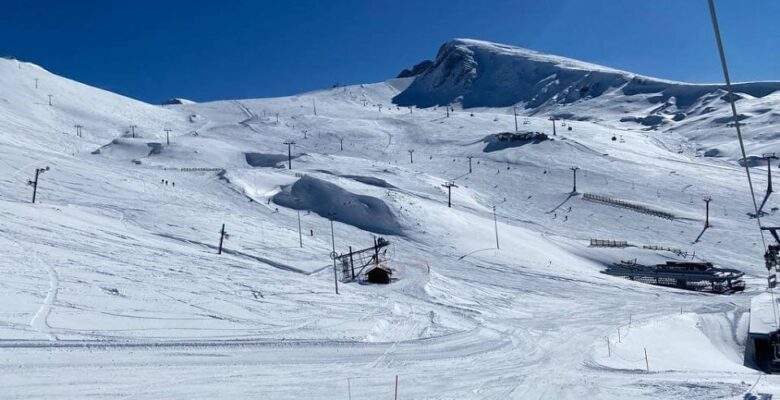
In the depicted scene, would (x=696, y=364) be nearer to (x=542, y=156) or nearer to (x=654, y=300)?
(x=654, y=300)

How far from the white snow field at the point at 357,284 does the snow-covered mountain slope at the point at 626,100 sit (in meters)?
8.56

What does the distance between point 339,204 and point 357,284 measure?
18836 mm

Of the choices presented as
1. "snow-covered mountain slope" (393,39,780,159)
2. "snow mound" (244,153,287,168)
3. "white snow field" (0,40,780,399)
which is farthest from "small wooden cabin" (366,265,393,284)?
"snow-covered mountain slope" (393,39,780,159)

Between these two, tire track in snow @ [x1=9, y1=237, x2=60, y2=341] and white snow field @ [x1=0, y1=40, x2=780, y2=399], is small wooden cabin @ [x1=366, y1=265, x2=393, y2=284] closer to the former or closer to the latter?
white snow field @ [x1=0, y1=40, x2=780, y2=399]

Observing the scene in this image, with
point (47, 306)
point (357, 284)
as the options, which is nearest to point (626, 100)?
point (357, 284)

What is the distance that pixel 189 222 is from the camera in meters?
40.6

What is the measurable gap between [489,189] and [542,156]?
16560 millimetres

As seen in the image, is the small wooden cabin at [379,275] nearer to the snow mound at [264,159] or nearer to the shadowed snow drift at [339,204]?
the shadowed snow drift at [339,204]

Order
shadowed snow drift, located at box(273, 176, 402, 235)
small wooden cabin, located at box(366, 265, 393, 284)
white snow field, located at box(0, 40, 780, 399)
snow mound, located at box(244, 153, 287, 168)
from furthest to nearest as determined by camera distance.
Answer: snow mound, located at box(244, 153, 287, 168), shadowed snow drift, located at box(273, 176, 402, 235), small wooden cabin, located at box(366, 265, 393, 284), white snow field, located at box(0, 40, 780, 399)

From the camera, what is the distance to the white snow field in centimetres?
1727

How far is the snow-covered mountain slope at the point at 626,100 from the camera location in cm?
10619

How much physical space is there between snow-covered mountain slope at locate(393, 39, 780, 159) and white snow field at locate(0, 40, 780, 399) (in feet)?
28.1

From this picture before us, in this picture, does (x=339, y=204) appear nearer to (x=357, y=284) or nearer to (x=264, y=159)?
(x=357, y=284)

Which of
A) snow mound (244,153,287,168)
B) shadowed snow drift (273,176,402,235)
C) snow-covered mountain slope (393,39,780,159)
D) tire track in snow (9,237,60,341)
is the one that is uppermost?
snow-covered mountain slope (393,39,780,159)
